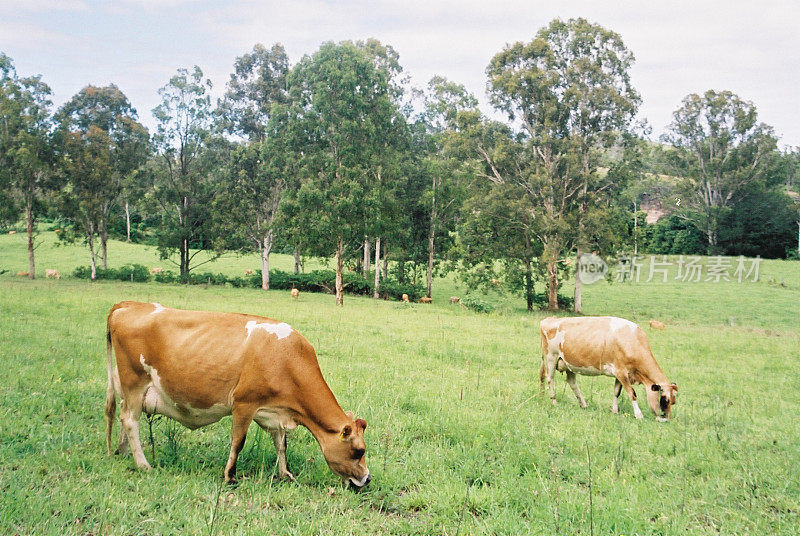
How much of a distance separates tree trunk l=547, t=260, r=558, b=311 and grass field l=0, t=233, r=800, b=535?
18.0 meters

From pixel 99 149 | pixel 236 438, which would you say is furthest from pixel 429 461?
pixel 99 149

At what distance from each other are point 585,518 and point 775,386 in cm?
1014

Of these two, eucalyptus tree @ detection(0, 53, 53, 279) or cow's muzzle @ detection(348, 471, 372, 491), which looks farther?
eucalyptus tree @ detection(0, 53, 53, 279)

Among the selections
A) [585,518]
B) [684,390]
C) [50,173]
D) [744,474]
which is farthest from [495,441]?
[50,173]

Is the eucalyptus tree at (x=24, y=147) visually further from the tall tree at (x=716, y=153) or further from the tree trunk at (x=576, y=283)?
the tall tree at (x=716, y=153)

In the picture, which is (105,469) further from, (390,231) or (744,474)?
(390,231)

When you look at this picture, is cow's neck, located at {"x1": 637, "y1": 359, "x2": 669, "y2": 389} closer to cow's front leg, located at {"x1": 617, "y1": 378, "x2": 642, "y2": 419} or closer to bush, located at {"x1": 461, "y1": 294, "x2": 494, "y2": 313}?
cow's front leg, located at {"x1": 617, "y1": 378, "x2": 642, "y2": 419}

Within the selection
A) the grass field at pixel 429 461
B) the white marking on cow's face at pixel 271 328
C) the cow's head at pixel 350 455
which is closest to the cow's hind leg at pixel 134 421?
the grass field at pixel 429 461

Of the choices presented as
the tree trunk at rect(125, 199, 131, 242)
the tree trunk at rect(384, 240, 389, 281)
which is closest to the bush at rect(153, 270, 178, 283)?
the tree trunk at rect(384, 240, 389, 281)

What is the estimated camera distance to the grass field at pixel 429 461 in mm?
4215

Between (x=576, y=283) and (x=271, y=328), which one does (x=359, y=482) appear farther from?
(x=576, y=283)

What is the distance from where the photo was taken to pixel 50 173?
34.7 metres

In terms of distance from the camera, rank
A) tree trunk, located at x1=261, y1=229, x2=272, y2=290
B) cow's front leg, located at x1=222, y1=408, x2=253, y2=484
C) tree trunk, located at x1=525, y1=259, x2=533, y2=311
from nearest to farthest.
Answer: cow's front leg, located at x1=222, y1=408, x2=253, y2=484 → tree trunk, located at x1=525, y1=259, x2=533, y2=311 → tree trunk, located at x1=261, y1=229, x2=272, y2=290

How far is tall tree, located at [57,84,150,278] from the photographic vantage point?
3475 centimetres
